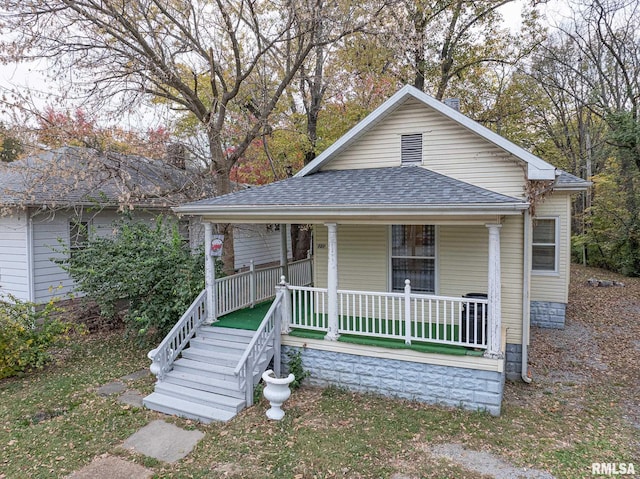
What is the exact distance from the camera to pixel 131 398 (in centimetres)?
718

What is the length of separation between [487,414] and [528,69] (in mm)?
23084

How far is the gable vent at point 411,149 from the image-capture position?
8828 mm

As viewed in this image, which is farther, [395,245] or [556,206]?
[556,206]

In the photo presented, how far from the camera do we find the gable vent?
29.0 ft

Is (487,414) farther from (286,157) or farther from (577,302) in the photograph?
(286,157)

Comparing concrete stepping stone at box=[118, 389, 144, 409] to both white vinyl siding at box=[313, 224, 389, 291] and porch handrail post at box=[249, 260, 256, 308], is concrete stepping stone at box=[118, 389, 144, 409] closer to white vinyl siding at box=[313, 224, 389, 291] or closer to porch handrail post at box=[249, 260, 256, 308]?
porch handrail post at box=[249, 260, 256, 308]

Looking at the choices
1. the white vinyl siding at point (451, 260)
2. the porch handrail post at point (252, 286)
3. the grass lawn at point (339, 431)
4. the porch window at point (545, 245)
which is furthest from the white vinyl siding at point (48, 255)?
the porch window at point (545, 245)

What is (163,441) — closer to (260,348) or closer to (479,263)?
(260,348)

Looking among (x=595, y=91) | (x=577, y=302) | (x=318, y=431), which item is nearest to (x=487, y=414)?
(x=318, y=431)

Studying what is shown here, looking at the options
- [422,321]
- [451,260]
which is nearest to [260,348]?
[422,321]

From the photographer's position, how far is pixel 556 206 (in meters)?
11.4

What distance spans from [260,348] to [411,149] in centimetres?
538

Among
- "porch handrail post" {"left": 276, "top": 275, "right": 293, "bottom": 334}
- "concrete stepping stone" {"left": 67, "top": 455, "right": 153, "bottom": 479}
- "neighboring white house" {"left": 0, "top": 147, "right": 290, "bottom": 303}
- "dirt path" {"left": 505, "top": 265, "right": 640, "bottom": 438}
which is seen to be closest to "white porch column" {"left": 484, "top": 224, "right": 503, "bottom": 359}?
"dirt path" {"left": 505, "top": 265, "right": 640, "bottom": 438}

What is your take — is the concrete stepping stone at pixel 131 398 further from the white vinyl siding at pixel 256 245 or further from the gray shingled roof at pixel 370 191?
the white vinyl siding at pixel 256 245
